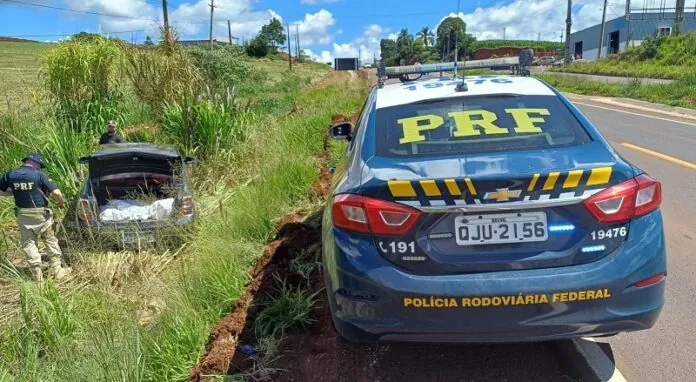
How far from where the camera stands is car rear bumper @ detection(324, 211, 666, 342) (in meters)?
2.38

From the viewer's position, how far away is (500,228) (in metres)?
2.40

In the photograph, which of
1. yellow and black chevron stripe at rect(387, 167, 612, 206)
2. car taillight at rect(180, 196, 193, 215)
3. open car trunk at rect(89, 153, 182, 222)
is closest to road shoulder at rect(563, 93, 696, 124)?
car taillight at rect(180, 196, 193, 215)

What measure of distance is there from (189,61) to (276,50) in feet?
346

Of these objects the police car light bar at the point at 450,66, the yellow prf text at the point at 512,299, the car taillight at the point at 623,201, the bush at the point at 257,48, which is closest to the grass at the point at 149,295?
the yellow prf text at the point at 512,299

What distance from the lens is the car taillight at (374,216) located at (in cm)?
240

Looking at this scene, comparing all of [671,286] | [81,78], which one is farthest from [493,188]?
[81,78]

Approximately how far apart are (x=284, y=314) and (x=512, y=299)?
1.79 meters

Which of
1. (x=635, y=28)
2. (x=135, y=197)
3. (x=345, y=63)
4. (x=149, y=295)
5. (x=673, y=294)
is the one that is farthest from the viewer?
(x=345, y=63)

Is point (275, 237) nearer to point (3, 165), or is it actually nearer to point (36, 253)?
point (36, 253)

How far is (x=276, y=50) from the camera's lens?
11344 centimetres

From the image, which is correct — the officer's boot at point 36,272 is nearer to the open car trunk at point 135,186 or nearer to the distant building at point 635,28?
the open car trunk at point 135,186

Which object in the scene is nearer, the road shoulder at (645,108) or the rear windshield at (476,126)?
the rear windshield at (476,126)

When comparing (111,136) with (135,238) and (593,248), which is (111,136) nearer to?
(135,238)

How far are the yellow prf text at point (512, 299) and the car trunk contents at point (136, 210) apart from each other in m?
5.58
